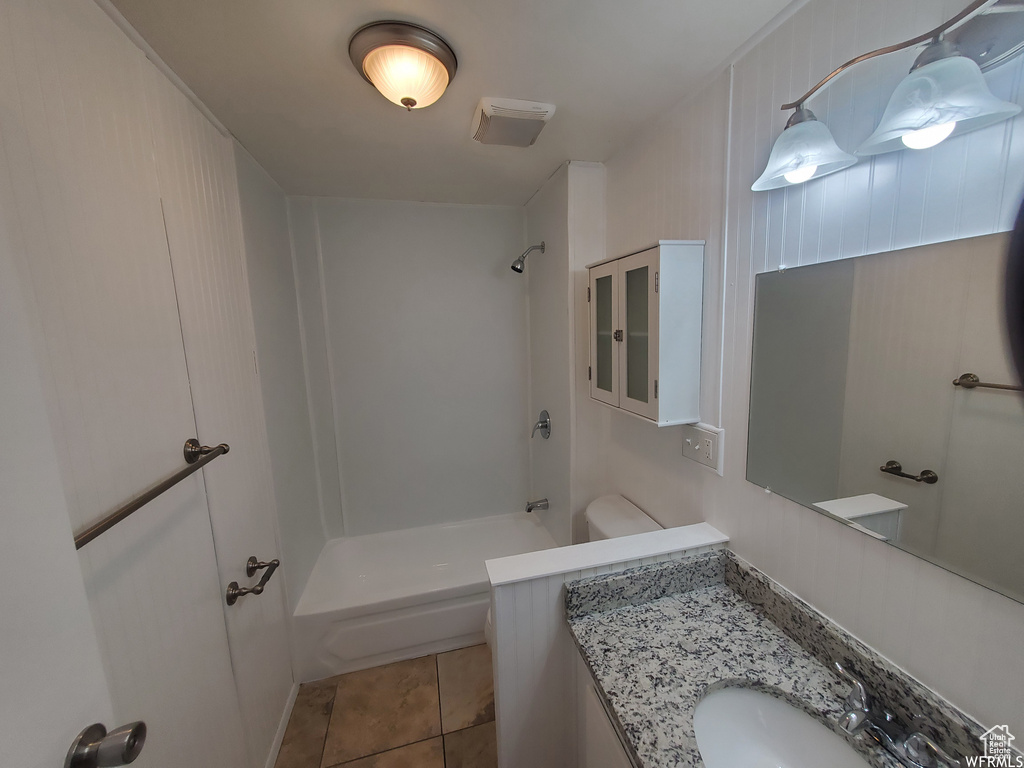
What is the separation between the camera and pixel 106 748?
459 mm

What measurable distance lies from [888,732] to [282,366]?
2253mm

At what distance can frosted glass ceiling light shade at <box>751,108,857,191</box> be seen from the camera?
0.76 meters

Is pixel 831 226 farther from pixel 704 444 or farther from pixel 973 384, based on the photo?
pixel 704 444

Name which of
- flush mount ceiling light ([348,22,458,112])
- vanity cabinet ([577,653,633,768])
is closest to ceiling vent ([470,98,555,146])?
flush mount ceiling light ([348,22,458,112])

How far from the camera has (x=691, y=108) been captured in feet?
3.89

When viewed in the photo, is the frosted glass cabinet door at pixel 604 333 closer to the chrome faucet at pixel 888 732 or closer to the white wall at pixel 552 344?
the white wall at pixel 552 344

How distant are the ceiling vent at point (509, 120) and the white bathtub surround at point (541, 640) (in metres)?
1.37

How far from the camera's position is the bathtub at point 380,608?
5.79 ft

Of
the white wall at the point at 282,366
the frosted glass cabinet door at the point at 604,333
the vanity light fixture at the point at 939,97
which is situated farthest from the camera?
the white wall at the point at 282,366

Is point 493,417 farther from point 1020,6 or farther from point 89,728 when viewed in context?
point 1020,6

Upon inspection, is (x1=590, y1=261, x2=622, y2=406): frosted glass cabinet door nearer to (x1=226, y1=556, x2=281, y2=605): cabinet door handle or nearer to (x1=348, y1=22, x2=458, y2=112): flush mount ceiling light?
(x1=348, y1=22, x2=458, y2=112): flush mount ceiling light

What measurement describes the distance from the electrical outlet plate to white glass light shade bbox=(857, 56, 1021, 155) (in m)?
0.77

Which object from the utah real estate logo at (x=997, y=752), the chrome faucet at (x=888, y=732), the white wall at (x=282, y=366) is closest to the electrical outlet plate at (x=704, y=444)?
the chrome faucet at (x=888, y=732)

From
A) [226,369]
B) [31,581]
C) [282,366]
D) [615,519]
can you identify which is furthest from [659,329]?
[282,366]
